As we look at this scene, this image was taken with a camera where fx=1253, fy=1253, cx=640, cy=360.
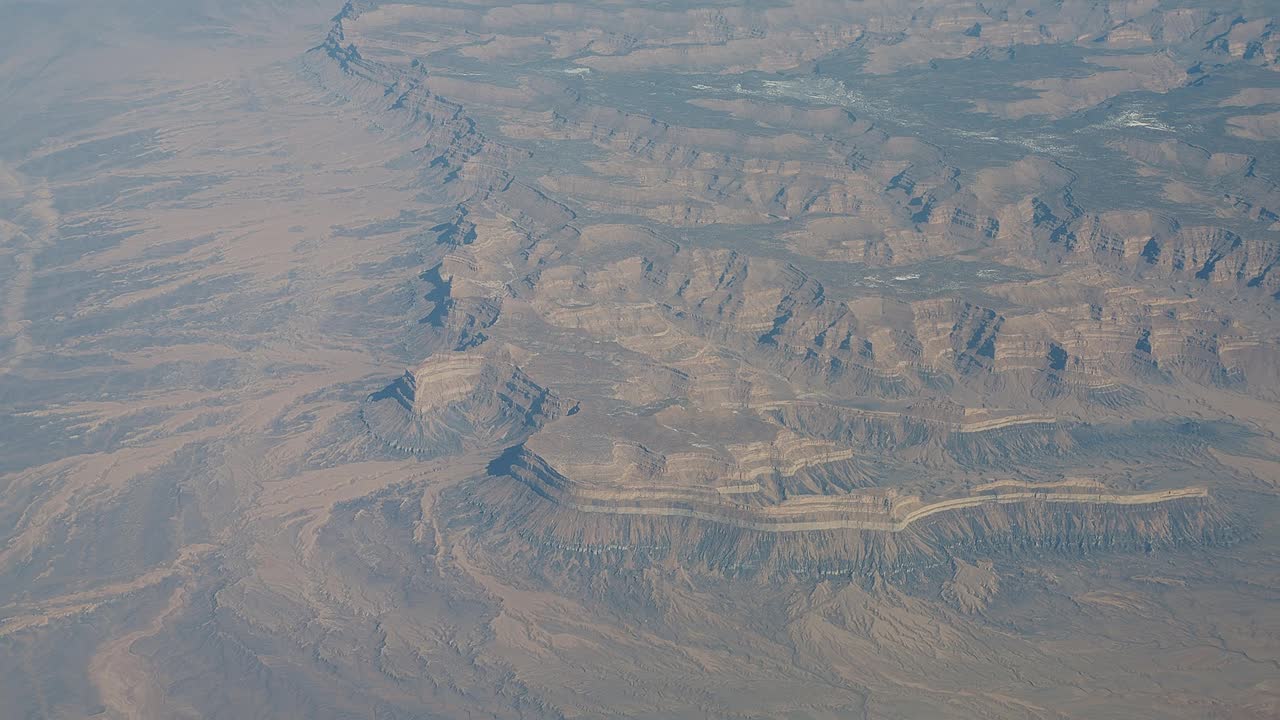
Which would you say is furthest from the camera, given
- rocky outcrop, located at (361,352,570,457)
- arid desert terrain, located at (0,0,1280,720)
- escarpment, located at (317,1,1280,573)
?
rocky outcrop, located at (361,352,570,457)

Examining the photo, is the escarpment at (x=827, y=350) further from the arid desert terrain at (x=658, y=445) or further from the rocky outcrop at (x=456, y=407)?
the arid desert terrain at (x=658, y=445)

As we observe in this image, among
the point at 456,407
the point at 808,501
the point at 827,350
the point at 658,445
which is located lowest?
the point at 827,350

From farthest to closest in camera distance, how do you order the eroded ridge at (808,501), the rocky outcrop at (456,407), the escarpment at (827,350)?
the rocky outcrop at (456,407)
the escarpment at (827,350)
the eroded ridge at (808,501)

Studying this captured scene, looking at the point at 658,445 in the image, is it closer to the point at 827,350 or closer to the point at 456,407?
the point at 456,407

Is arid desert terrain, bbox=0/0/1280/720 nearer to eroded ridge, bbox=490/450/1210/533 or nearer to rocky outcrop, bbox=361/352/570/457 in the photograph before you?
eroded ridge, bbox=490/450/1210/533

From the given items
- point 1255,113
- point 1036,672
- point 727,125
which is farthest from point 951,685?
point 1255,113

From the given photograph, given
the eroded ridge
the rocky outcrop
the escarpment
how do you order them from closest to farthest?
the eroded ridge → the escarpment → the rocky outcrop

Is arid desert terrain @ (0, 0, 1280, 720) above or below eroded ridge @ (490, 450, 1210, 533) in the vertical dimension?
below

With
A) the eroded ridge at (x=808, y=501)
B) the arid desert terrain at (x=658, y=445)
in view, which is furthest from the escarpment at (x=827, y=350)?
the arid desert terrain at (x=658, y=445)

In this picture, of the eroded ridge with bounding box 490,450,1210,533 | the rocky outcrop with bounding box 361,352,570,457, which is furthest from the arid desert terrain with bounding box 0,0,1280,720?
the rocky outcrop with bounding box 361,352,570,457

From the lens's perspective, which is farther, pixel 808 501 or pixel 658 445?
pixel 658 445

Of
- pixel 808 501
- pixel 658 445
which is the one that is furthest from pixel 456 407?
pixel 808 501

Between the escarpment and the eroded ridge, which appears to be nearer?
the eroded ridge
